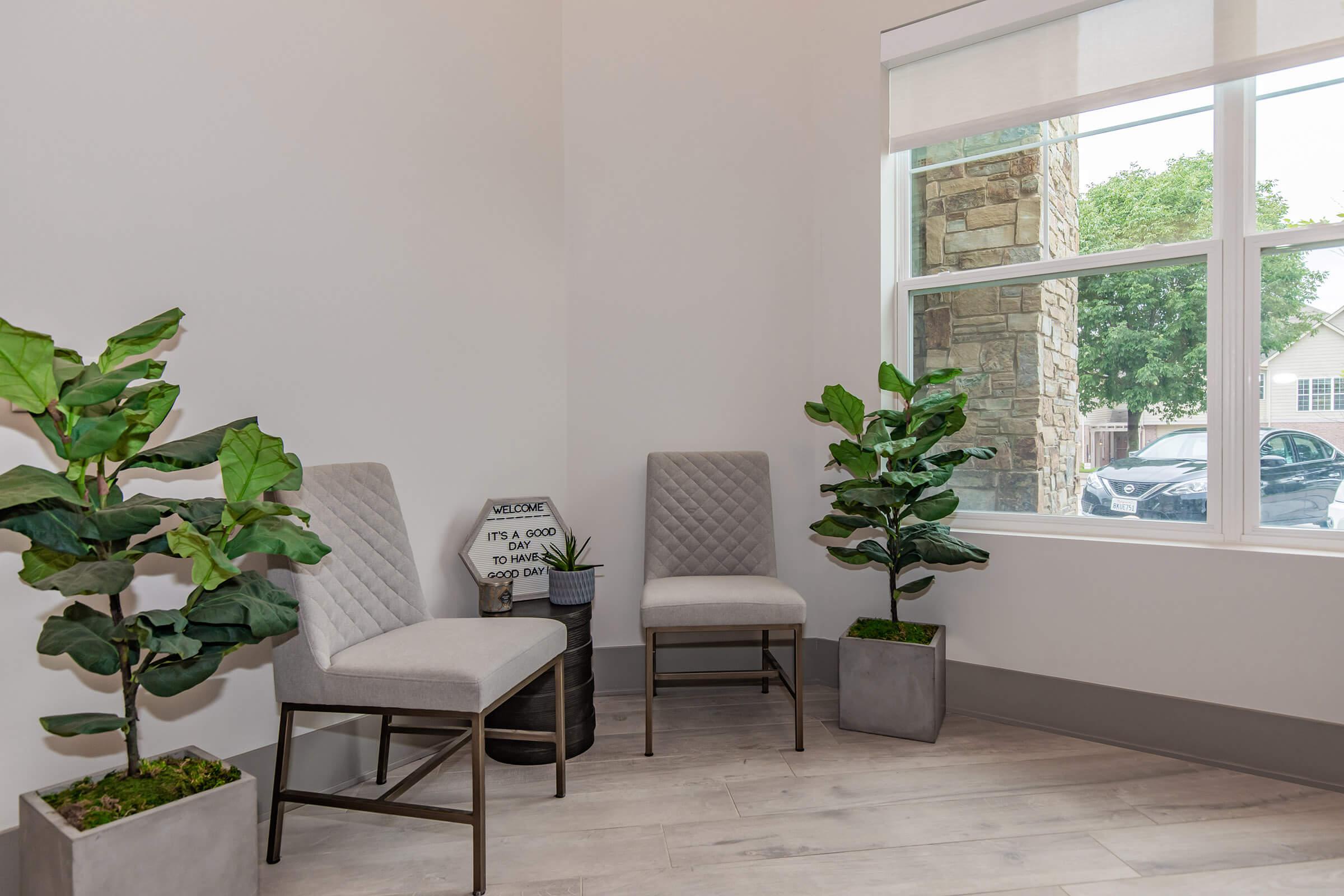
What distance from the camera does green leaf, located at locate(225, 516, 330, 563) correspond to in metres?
1.37

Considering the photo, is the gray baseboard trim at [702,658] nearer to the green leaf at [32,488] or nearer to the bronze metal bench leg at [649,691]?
the bronze metal bench leg at [649,691]

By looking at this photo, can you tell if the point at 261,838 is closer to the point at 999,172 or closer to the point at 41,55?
the point at 41,55

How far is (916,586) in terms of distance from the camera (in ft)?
8.91

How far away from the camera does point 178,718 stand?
187 cm

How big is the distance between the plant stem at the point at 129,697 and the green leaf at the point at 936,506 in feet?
7.44

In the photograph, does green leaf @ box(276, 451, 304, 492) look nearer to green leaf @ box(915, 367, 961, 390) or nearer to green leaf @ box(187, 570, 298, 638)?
green leaf @ box(187, 570, 298, 638)

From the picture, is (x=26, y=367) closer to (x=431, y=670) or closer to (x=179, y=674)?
(x=179, y=674)

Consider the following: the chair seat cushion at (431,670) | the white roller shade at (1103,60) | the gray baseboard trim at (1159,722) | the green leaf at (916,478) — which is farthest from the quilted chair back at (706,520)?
the white roller shade at (1103,60)

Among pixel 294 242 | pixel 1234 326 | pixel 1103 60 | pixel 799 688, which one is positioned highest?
pixel 1103 60

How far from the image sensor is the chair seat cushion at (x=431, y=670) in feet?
5.57

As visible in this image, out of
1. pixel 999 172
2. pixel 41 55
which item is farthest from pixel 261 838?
pixel 999 172

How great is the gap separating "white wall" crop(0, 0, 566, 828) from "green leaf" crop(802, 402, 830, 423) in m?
1.06

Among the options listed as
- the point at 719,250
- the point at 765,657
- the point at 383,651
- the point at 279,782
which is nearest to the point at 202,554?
the point at 383,651

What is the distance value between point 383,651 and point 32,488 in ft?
2.78
